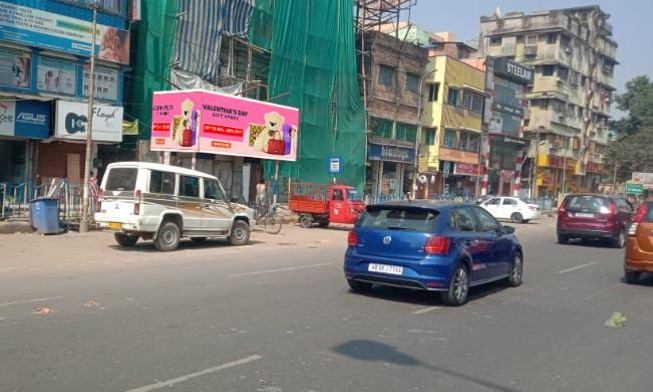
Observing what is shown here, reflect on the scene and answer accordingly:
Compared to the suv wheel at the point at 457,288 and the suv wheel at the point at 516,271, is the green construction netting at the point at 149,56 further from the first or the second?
the suv wheel at the point at 457,288

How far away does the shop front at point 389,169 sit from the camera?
39.5 metres

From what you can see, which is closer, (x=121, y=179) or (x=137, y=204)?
(x=137, y=204)

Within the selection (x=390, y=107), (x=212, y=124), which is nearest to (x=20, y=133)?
(x=212, y=124)

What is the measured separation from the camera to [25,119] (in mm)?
21359

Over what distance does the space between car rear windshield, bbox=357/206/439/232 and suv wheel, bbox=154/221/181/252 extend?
6.91 meters

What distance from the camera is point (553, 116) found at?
67625 mm

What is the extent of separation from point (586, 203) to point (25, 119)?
19.6 meters

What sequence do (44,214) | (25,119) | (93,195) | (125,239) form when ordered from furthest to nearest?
(25,119), (93,195), (44,214), (125,239)

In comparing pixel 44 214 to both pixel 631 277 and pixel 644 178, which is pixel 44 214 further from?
pixel 644 178

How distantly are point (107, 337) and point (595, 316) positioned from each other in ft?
21.8

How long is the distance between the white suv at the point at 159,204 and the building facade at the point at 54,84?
8.81 meters

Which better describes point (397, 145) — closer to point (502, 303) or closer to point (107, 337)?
point (502, 303)

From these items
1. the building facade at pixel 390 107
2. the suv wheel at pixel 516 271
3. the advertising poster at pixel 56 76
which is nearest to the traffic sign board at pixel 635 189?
the building facade at pixel 390 107

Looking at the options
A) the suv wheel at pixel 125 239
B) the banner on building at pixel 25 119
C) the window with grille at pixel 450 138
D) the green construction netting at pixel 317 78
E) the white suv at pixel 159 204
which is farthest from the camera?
the window with grille at pixel 450 138
